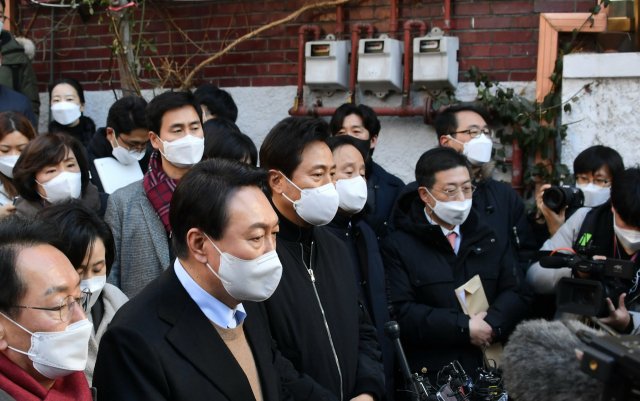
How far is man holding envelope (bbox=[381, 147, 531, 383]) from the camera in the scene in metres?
3.35

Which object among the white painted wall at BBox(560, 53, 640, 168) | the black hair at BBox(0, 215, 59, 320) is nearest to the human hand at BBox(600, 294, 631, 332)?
the white painted wall at BBox(560, 53, 640, 168)

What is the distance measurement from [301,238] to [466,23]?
10.4 feet

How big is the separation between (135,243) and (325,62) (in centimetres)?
268

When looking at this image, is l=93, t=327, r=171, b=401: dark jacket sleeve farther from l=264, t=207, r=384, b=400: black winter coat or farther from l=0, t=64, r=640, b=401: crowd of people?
l=264, t=207, r=384, b=400: black winter coat

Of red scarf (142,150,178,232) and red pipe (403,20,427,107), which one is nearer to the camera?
red scarf (142,150,178,232)

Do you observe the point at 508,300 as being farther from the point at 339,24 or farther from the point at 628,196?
the point at 339,24

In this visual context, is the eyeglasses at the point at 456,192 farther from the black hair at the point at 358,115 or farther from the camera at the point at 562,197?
the black hair at the point at 358,115

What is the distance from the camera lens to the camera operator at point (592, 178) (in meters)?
4.02

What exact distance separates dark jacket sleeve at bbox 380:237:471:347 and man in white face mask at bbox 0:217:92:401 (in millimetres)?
1825

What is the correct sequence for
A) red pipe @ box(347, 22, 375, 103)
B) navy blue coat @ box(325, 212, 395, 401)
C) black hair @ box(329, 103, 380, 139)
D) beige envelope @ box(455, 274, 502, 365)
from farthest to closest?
1. red pipe @ box(347, 22, 375, 103)
2. black hair @ box(329, 103, 380, 139)
3. beige envelope @ box(455, 274, 502, 365)
4. navy blue coat @ box(325, 212, 395, 401)

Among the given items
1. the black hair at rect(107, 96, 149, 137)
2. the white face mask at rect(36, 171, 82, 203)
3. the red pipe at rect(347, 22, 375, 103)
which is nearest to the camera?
the white face mask at rect(36, 171, 82, 203)

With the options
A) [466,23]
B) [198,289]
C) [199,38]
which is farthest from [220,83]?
[198,289]

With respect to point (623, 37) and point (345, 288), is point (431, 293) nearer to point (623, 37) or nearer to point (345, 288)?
point (345, 288)

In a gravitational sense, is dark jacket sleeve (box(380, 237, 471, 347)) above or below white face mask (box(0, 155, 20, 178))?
below
